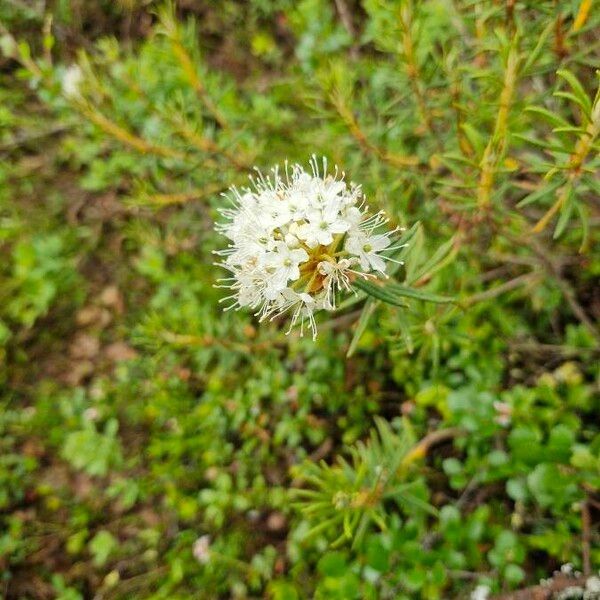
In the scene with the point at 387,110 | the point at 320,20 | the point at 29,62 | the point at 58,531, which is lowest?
the point at 58,531

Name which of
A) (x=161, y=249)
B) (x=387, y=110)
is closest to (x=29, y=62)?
(x=161, y=249)

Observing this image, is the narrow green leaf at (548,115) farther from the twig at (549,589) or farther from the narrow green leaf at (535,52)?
the twig at (549,589)

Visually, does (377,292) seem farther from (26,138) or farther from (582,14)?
(26,138)

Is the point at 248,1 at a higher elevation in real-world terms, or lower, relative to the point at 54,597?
higher

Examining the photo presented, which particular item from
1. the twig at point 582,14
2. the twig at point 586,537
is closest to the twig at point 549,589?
the twig at point 586,537

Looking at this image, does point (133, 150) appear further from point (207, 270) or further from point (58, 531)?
point (58, 531)

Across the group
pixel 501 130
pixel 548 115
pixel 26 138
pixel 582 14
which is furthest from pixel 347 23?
pixel 26 138

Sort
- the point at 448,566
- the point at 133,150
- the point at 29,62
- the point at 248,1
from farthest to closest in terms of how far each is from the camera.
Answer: the point at 248,1
the point at 133,150
the point at 29,62
the point at 448,566

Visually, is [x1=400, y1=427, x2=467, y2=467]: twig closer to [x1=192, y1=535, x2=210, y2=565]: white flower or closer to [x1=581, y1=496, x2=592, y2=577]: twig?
[x1=581, y1=496, x2=592, y2=577]: twig
